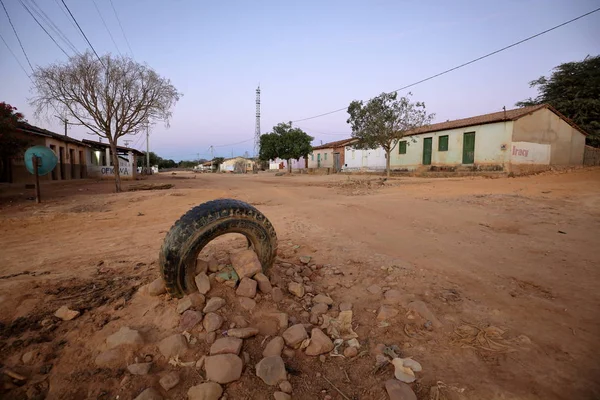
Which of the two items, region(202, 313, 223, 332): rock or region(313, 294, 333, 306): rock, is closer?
region(202, 313, 223, 332): rock

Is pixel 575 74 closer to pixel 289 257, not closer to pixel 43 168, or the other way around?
pixel 289 257

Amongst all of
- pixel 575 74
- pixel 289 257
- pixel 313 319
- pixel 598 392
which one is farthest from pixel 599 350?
pixel 575 74

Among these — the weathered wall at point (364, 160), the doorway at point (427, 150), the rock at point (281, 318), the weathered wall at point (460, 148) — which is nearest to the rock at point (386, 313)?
the rock at point (281, 318)

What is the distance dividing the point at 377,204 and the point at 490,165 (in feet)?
50.5

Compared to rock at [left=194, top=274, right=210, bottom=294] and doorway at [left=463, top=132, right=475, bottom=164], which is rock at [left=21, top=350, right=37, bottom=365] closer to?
rock at [left=194, top=274, right=210, bottom=294]

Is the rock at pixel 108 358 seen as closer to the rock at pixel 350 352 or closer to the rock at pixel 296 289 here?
the rock at pixel 296 289

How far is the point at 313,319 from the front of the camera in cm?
229

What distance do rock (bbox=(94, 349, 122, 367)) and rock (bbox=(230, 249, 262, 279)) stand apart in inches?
39.1

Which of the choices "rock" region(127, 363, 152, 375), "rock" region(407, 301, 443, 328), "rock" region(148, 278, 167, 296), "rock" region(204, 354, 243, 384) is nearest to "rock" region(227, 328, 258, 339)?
"rock" region(204, 354, 243, 384)

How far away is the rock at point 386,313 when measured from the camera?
2.31 m

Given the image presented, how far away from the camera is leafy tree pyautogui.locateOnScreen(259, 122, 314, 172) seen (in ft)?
109

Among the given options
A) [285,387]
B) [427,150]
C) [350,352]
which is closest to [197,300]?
[285,387]

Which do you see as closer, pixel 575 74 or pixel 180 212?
pixel 180 212

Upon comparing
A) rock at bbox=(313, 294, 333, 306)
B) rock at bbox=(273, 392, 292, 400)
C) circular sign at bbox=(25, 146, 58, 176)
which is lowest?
rock at bbox=(273, 392, 292, 400)
